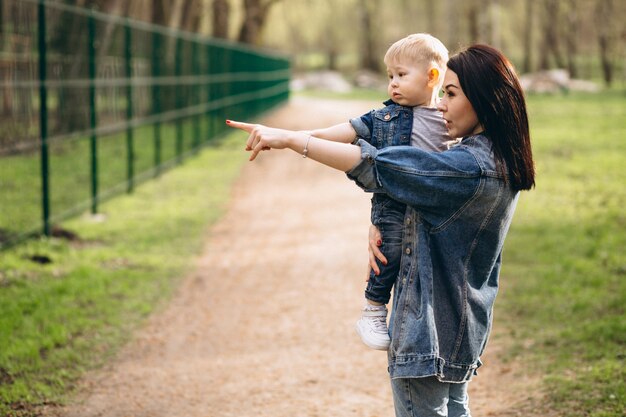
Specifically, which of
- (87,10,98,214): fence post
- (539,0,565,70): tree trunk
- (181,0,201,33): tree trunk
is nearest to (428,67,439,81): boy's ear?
(87,10,98,214): fence post

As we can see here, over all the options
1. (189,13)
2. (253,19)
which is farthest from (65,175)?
(253,19)

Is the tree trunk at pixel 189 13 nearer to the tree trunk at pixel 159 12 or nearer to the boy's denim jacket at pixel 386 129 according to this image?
Result: the tree trunk at pixel 159 12

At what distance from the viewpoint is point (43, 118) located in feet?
27.3

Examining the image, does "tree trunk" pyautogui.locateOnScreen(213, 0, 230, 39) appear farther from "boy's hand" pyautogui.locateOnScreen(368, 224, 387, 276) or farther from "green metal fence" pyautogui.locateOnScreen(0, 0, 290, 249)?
"boy's hand" pyautogui.locateOnScreen(368, 224, 387, 276)

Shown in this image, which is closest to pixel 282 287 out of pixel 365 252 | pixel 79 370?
pixel 365 252

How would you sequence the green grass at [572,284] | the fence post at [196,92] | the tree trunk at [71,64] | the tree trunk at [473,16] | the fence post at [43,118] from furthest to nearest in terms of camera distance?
the tree trunk at [473,16] < the fence post at [196,92] < the tree trunk at [71,64] < the fence post at [43,118] < the green grass at [572,284]

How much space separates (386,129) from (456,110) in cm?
29

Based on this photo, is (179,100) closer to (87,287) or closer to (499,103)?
(87,287)

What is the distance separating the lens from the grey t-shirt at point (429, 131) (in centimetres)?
305

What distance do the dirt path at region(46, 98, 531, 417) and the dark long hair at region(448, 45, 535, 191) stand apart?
2.17 meters

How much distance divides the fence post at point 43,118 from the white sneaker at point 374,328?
19.2ft

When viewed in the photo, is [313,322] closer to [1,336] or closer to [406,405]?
[1,336]

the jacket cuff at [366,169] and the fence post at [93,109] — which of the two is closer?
the jacket cuff at [366,169]

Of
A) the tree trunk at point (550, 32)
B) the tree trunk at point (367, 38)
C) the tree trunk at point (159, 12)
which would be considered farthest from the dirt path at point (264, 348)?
the tree trunk at point (367, 38)
